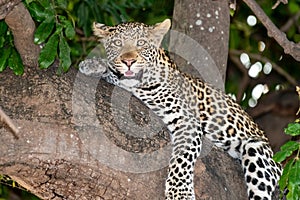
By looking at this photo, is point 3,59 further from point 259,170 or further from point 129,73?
point 259,170

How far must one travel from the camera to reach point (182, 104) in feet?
17.1

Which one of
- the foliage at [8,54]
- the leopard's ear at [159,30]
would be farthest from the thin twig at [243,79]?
the foliage at [8,54]

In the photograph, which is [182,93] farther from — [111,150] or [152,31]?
[111,150]

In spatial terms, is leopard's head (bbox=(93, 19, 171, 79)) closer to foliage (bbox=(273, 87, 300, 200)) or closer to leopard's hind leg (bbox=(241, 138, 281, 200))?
leopard's hind leg (bbox=(241, 138, 281, 200))

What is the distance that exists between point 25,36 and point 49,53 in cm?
18

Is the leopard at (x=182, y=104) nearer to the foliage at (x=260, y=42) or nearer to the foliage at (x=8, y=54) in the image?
the foliage at (x=8, y=54)

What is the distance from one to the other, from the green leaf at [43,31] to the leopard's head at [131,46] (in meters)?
0.68

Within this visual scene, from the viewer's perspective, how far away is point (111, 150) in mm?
4375

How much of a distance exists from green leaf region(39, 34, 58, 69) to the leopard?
0.55m

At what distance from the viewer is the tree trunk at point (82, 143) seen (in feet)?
13.8

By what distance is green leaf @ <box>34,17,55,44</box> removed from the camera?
4492mm

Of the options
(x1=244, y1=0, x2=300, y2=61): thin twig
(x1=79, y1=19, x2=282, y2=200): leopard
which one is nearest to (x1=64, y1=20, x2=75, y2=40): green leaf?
(x1=79, y1=19, x2=282, y2=200): leopard

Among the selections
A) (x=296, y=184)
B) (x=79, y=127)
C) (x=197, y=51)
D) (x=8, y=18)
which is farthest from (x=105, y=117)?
(x=197, y=51)

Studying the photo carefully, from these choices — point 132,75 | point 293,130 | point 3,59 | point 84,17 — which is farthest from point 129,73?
point 84,17
